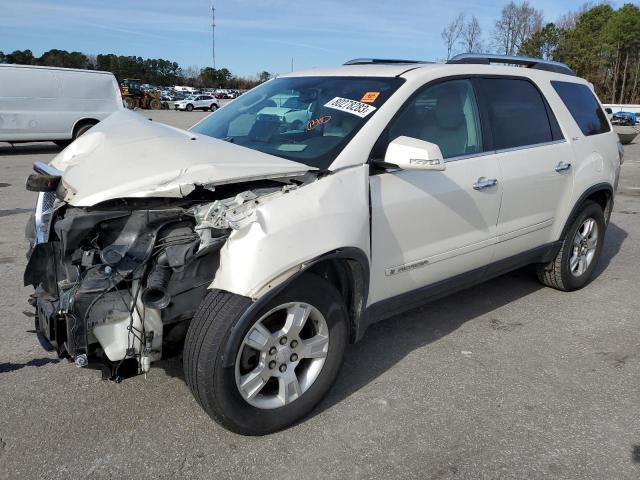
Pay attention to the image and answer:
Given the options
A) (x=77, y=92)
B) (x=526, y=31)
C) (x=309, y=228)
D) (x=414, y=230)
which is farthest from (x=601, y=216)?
(x=526, y=31)

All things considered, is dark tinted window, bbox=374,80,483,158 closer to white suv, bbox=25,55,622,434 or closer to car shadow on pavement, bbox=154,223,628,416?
white suv, bbox=25,55,622,434

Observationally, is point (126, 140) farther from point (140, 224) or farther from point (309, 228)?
point (309, 228)

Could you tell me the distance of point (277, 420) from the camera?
2.74m

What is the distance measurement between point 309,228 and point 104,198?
968 mm

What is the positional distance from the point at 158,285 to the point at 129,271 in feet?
0.47

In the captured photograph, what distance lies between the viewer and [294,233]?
257cm

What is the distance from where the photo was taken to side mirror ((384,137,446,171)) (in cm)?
281

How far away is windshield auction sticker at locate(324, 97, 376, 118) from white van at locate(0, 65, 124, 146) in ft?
37.8

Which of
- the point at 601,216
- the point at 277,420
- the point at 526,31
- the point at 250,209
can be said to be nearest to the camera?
the point at 250,209

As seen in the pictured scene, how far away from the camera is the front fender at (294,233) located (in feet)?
8.07

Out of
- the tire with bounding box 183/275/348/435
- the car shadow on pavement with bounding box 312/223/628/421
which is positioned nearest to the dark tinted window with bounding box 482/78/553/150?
the car shadow on pavement with bounding box 312/223/628/421

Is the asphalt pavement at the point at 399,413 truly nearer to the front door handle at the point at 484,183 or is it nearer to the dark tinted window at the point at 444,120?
the front door handle at the point at 484,183

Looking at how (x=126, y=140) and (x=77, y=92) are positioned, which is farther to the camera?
(x=77, y=92)

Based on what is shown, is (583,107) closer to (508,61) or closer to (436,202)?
(508,61)
